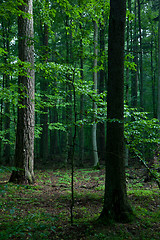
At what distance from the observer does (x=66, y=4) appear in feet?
21.9

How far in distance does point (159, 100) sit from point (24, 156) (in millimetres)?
8997

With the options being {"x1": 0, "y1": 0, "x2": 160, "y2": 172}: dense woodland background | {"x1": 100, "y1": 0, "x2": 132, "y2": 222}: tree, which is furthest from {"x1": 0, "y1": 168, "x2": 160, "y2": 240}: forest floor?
{"x1": 0, "y1": 0, "x2": 160, "y2": 172}: dense woodland background

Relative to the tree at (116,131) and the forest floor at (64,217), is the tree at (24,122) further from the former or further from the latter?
the tree at (116,131)

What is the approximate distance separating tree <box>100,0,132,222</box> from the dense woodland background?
0.39 metres

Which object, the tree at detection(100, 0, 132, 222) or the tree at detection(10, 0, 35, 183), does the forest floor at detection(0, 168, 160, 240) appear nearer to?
the tree at detection(100, 0, 132, 222)

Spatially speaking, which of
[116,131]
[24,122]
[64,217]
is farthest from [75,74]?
[64,217]

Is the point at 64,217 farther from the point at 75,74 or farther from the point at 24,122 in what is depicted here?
the point at 24,122

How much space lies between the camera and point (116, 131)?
377cm

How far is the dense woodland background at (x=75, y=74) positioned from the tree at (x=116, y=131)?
387 millimetres

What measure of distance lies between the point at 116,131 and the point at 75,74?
2.12 metres

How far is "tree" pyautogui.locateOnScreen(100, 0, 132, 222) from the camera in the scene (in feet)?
12.0

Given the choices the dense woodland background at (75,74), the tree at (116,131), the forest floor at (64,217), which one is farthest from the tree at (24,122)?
the tree at (116,131)

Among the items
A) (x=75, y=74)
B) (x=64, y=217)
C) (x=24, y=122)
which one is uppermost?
(x=75, y=74)

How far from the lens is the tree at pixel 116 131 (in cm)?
367
